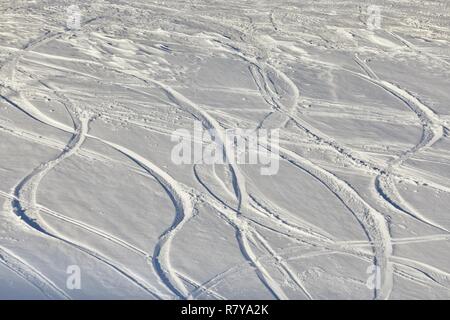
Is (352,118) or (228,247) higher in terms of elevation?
(352,118)

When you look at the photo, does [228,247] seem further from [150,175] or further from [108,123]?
[108,123]

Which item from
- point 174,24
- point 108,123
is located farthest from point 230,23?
point 108,123

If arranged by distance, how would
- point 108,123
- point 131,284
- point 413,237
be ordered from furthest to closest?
1. point 108,123
2. point 413,237
3. point 131,284

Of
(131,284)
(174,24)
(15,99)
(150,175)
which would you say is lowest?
(131,284)

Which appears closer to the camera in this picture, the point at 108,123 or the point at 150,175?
the point at 150,175

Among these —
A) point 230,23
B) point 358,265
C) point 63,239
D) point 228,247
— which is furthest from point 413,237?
point 230,23

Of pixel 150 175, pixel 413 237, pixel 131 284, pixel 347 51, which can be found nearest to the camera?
pixel 131 284
